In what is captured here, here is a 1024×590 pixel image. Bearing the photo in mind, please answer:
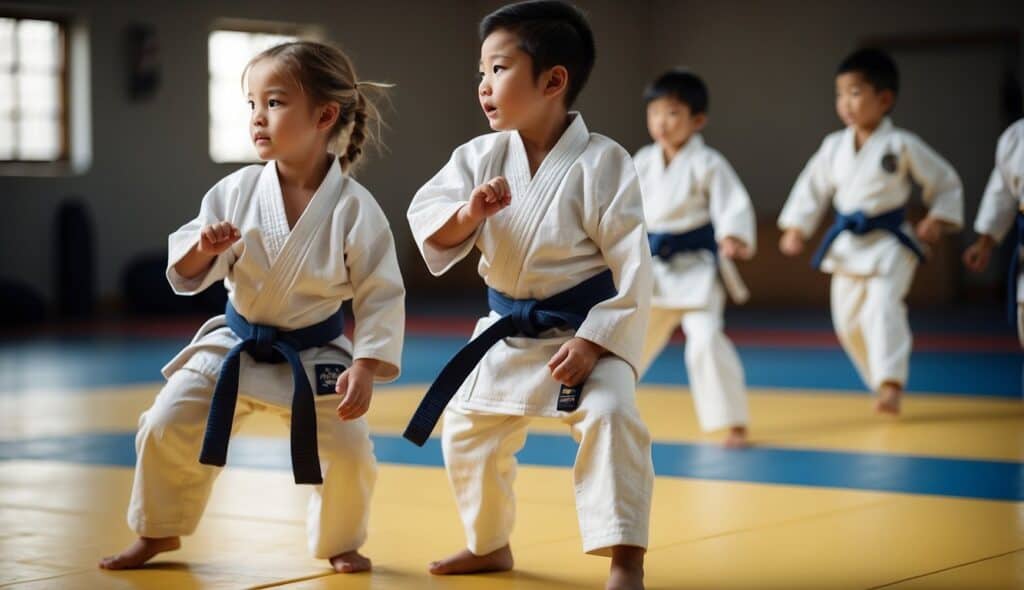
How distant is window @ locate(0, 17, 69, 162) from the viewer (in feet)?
39.6

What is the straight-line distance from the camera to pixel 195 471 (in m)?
2.86

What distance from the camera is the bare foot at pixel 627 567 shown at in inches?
98.6

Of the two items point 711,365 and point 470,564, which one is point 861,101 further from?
point 470,564

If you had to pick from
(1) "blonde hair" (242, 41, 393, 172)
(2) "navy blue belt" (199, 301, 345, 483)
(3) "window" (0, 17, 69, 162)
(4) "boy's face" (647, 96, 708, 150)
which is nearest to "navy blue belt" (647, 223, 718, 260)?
(4) "boy's face" (647, 96, 708, 150)

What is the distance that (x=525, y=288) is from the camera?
273cm

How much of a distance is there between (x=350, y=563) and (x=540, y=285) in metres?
0.65

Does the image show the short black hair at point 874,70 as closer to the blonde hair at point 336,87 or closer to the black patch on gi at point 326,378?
the blonde hair at point 336,87

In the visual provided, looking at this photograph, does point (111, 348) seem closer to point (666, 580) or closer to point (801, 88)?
point (666, 580)

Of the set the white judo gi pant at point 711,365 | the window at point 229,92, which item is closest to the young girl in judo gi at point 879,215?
the white judo gi pant at point 711,365

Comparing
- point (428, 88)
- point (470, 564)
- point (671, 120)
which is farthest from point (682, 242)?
point (428, 88)

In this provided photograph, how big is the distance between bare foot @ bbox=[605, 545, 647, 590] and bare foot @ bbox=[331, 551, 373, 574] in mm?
533

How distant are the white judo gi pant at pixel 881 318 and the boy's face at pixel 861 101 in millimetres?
560

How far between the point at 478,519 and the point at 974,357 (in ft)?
19.2

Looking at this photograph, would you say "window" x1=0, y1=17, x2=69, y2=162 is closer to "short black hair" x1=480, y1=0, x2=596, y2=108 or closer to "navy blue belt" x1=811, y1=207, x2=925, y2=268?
"navy blue belt" x1=811, y1=207, x2=925, y2=268
